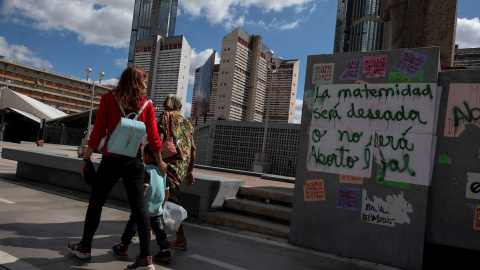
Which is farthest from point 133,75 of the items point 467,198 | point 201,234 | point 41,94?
point 41,94

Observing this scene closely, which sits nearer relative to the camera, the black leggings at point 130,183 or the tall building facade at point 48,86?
the black leggings at point 130,183

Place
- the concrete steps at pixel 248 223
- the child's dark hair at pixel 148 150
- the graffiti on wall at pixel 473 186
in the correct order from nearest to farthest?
the child's dark hair at pixel 148 150
the graffiti on wall at pixel 473 186
the concrete steps at pixel 248 223

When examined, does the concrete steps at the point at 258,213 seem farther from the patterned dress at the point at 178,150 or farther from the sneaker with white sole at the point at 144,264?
the sneaker with white sole at the point at 144,264

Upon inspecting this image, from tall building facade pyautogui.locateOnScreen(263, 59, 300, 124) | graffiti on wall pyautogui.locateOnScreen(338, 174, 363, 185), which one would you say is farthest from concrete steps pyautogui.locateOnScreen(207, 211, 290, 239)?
tall building facade pyautogui.locateOnScreen(263, 59, 300, 124)

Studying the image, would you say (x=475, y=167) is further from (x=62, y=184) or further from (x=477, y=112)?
(x=62, y=184)

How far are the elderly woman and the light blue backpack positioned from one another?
69cm

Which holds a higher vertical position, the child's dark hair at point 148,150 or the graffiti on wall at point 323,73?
the graffiti on wall at point 323,73

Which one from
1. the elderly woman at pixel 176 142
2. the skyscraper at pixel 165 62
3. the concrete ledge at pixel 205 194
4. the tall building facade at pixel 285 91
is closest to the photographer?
the elderly woman at pixel 176 142

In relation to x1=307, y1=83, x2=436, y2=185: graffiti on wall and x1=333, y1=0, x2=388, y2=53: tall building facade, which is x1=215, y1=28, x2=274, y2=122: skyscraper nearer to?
x1=333, y1=0, x2=388, y2=53: tall building facade

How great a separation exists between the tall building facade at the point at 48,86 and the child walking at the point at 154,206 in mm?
123337

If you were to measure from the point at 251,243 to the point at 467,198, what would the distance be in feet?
7.67

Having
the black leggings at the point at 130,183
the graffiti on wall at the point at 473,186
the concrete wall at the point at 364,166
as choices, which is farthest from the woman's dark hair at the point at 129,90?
the graffiti on wall at the point at 473,186

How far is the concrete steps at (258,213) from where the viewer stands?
470 centimetres

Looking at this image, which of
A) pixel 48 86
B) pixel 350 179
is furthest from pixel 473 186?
pixel 48 86
